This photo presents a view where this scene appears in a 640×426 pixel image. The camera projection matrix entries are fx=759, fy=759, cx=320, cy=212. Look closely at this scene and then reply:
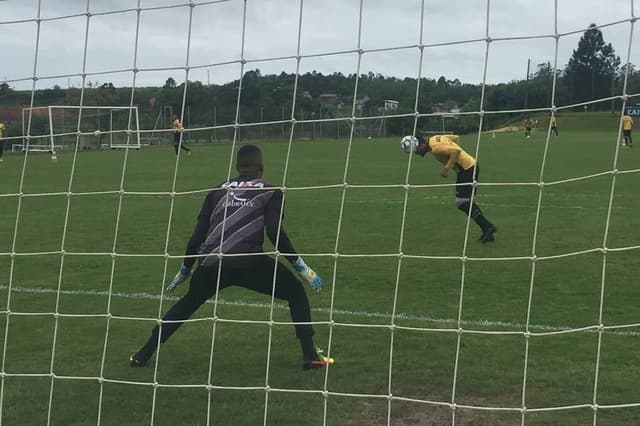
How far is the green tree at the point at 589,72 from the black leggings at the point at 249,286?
272 cm

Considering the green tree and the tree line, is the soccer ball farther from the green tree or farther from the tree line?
the green tree

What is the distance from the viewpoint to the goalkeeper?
532 centimetres

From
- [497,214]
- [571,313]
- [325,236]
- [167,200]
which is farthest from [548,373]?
[167,200]

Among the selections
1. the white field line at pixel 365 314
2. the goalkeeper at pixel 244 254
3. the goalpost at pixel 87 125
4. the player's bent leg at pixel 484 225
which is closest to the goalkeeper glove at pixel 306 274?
the goalkeeper at pixel 244 254

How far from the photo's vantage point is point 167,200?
54.2 feet

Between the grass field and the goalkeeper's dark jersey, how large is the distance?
1.43ft

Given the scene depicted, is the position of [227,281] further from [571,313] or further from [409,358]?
[571,313]

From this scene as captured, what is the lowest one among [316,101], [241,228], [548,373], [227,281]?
[548,373]

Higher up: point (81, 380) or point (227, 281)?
point (227, 281)

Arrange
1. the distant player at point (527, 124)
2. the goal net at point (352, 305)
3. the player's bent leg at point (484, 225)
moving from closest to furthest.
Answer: the goal net at point (352, 305) < the distant player at point (527, 124) < the player's bent leg at point (484, 225)

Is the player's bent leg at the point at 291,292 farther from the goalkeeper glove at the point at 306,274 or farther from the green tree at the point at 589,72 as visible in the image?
the green tree at the point at 589,72

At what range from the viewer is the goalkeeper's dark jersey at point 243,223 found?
532 cm

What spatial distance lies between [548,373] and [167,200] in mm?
12314

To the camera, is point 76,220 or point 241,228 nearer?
point 241,228
